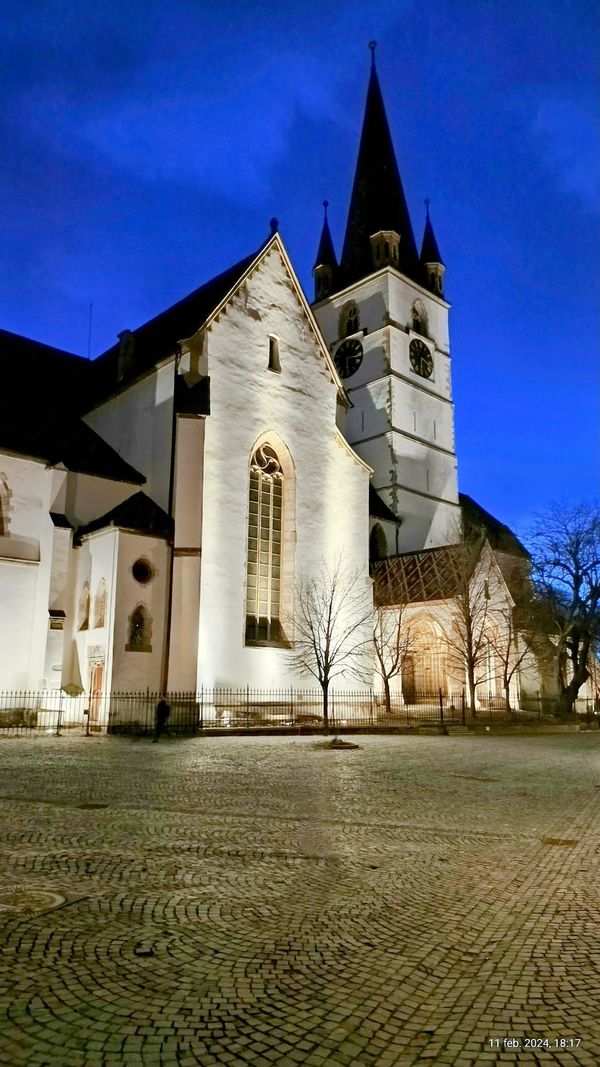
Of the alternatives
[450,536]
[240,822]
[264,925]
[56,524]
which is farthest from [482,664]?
[264,925]

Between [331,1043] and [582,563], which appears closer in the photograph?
[331,1043]

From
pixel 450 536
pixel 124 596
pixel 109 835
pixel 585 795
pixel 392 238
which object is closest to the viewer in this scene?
pixel 109 835

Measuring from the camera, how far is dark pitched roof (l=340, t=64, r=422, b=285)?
161 feet

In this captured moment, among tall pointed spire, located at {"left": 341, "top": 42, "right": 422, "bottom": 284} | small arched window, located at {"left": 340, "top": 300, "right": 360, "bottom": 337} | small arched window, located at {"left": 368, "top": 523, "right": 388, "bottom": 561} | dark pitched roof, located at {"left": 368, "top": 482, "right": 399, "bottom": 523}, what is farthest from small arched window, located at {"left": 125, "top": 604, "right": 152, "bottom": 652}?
tall pointed spire, located at {"left": 341, "top": 42, "right": 422, "bottom": 284}

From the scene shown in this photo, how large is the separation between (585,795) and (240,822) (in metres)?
5.30

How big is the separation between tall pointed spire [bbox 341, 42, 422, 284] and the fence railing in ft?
94.4

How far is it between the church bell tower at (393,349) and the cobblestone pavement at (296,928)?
32.4m

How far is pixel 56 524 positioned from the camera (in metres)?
25.7

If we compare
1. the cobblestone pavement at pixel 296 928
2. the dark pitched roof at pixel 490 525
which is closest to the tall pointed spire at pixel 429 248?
the dark pitched roof at pixel 490 525

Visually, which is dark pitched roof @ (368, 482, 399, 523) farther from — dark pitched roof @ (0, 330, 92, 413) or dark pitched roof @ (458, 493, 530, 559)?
dark pitched roof @ (0, 330, 92, 413)

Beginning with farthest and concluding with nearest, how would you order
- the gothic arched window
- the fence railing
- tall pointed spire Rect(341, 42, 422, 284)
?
1. tall pointed spire Rect(341, 42, 422, 284)
2. the gothic arched window
3. the fence railing

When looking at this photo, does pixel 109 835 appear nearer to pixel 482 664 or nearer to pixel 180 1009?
pixel 180 1009

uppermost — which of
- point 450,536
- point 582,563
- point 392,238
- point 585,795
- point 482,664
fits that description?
point 392,238

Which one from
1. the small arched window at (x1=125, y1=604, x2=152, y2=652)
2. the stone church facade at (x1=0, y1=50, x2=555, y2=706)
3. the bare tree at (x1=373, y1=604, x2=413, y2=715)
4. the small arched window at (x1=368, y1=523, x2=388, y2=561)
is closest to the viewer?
the small arched window at (x1=125, y1=604, x2=152, y2=652)
